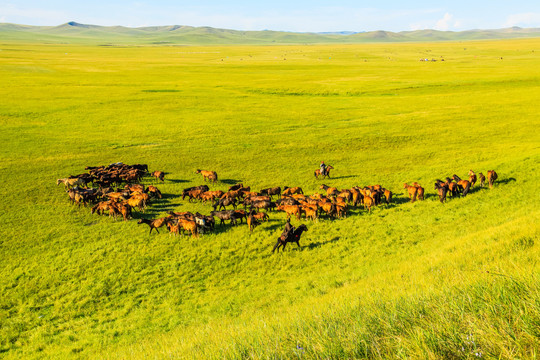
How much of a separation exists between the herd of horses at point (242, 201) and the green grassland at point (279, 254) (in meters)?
0.56

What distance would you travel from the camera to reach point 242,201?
18688mm

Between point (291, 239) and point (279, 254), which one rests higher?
point (291, 239)

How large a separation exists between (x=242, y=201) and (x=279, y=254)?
249 inches

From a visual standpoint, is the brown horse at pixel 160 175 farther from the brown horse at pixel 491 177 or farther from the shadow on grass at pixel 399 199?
the brown horse at pixel 491 177

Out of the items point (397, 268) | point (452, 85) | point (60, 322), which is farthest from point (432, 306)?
point (452, 85)

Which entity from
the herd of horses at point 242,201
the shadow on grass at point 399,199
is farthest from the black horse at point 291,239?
the shadow on grass at point 399,199

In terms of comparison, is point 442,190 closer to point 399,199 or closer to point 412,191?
point 412,191

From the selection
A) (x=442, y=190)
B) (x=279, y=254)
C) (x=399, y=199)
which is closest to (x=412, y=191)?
(x=399, y=199)

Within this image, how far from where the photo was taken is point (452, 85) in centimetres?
6269

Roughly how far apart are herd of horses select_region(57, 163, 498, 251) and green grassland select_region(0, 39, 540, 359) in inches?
22.2

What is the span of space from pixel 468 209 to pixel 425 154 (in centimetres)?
1291

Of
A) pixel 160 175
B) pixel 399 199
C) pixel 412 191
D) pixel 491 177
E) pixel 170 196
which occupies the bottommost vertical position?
pixel 170 196

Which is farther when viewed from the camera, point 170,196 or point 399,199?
point 170,196

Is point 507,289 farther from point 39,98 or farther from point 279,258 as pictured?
point 39,98
